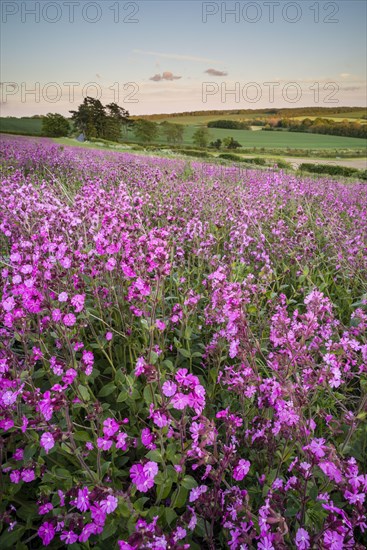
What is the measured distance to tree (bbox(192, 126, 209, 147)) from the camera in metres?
62.3

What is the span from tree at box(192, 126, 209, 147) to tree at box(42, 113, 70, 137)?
28.6m

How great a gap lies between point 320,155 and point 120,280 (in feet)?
121

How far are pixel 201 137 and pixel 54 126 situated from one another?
31272mm

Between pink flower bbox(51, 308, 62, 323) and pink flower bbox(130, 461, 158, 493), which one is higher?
pink flower bbox(51, 308, 62, 323)

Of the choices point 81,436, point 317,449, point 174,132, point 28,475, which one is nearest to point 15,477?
point 28,475

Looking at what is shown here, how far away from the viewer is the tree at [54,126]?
72875 mm

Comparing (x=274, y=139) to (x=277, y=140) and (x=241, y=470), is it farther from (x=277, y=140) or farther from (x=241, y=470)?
(x=241, y=470)

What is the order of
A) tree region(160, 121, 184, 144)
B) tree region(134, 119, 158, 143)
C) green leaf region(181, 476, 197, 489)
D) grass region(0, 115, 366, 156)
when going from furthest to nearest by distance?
tree region(134, 119, 158, 143), tree region(160, 121, 184, 144), grass region(0, 115, 366, 156), green leaf region(181, 476, 197, 489)

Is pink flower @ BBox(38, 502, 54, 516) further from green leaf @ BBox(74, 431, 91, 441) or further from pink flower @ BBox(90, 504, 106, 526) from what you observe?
pink flower @ BBox(90, 504, 106, 526)

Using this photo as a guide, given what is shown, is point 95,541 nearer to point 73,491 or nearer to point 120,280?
point 73,491

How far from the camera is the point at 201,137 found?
63188 millimetres

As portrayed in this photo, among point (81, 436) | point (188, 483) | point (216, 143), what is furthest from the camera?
point (216, 143)

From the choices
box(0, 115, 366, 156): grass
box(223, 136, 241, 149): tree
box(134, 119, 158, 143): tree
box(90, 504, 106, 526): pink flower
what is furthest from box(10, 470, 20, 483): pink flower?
box(134, 119, 158, 143): tree

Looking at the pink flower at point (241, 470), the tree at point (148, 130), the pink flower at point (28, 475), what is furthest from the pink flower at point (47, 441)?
the tree at point (148, 130)
